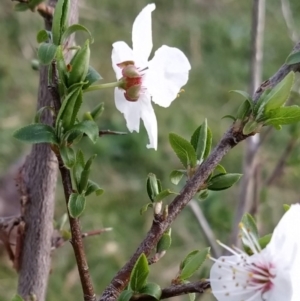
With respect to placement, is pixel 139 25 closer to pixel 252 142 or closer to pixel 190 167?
pixel 190 167

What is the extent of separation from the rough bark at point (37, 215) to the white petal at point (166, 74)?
0.19 m

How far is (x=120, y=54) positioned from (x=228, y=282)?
26 cm

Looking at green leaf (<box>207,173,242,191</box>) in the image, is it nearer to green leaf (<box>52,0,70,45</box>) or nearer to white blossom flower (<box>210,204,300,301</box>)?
white blossom flower (<box>210,204,300,301</box>)

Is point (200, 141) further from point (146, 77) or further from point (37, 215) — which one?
point (37, 215)

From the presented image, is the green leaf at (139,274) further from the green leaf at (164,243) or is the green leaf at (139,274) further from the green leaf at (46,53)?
the green leaf at (46,53)

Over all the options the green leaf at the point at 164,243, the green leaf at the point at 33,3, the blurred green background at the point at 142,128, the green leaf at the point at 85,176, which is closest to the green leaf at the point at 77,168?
the green leaf at the point at 85,176

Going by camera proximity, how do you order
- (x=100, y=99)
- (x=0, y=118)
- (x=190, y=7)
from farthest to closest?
(x=190, y=7), (x=100, y=99), (x=0, y=118)

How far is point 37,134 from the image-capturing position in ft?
1.87

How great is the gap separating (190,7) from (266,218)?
4.54 ft

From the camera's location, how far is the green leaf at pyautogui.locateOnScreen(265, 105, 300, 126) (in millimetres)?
574

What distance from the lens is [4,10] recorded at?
2547 mm

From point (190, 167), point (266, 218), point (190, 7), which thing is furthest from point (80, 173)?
point (190, 7)

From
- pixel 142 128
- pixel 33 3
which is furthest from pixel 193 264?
pixel 142 128

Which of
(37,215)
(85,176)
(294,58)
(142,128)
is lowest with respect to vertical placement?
(142,128)
